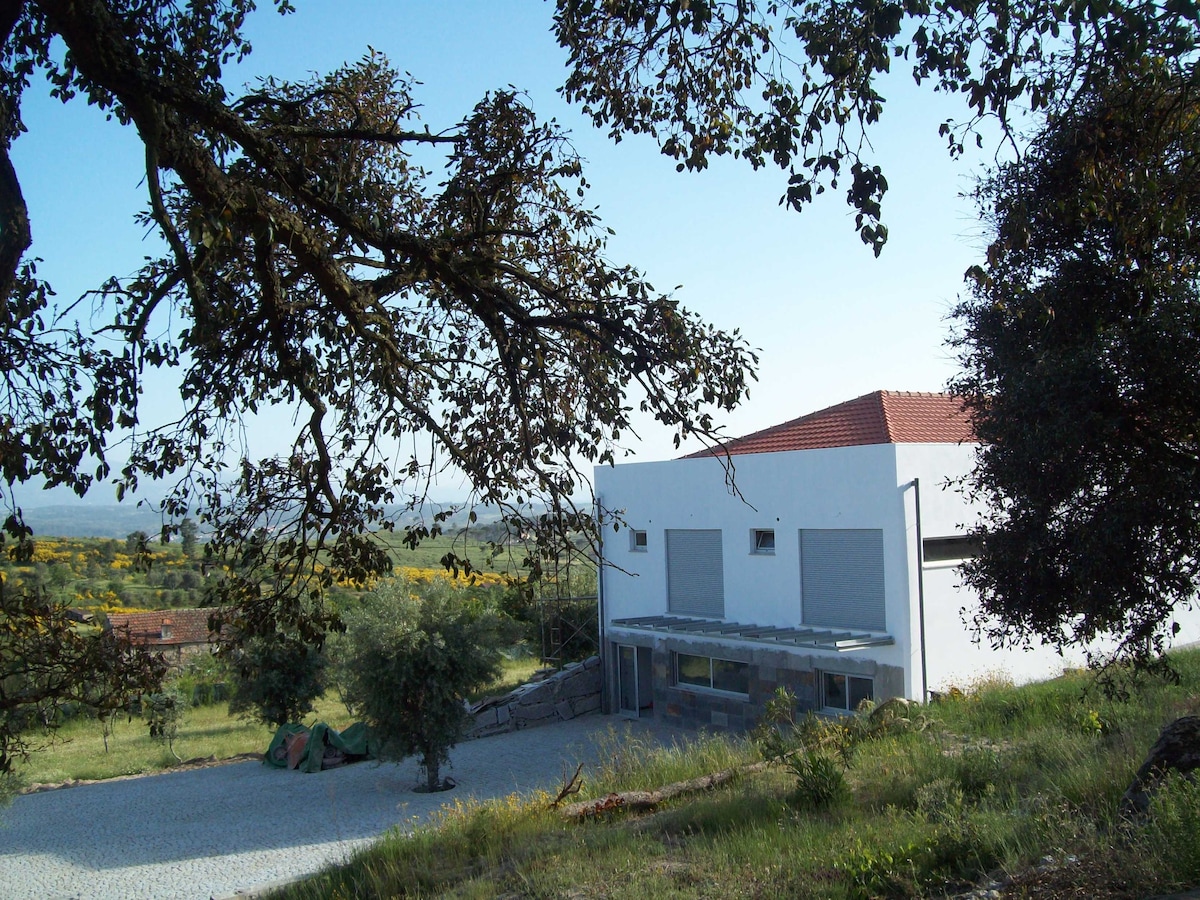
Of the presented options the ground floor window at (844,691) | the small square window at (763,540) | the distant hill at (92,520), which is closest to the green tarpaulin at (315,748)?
the distant hill at (92,520)

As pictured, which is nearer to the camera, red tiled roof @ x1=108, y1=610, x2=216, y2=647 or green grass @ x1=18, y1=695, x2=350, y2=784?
green grass @ x1=18, y1=695, x2=350, y2=784

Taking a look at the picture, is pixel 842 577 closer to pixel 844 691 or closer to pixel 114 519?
pixel 844 691

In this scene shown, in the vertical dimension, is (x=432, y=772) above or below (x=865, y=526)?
below

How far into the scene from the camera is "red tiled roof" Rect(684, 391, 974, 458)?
63.0ft

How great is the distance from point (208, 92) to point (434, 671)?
14506mm

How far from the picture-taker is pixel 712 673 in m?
20.5

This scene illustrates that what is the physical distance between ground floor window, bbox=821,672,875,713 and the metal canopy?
77 cm

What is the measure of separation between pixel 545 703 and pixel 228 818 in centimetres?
871

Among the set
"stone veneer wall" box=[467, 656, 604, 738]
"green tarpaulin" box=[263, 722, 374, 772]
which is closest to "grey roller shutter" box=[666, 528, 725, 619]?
"stone veneer wall" box=[467, 656, 604, 738]

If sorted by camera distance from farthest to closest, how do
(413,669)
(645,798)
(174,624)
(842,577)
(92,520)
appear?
→ (174,624) → (413,669) → (842,577) → (92,520) → (645,798)

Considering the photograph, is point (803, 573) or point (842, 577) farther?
point (803, 573)

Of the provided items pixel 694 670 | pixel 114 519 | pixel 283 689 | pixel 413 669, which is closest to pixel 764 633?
pixel 694 670

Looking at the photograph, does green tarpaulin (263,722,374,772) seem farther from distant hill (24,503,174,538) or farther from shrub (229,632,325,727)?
distant hill (24,503,174,538)

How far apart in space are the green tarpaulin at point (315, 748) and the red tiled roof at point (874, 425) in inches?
424
